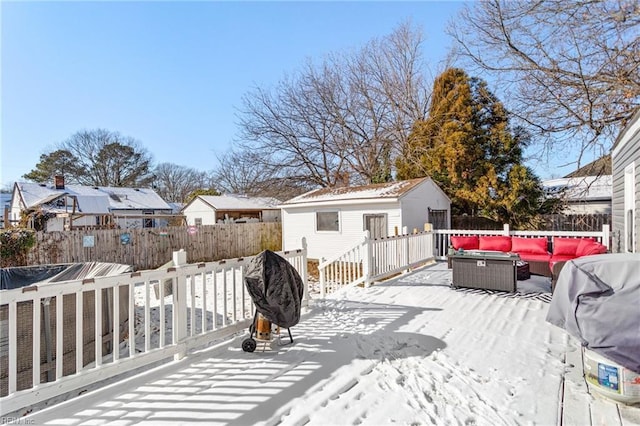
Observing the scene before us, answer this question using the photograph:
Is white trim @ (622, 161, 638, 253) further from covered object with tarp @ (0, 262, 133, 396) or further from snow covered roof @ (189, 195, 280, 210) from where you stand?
snow covered roof @ (189, 195, 280, 210)

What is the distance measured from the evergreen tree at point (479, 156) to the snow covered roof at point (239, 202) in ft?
33.1

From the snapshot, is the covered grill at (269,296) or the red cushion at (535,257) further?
the red cushion at (535,257)

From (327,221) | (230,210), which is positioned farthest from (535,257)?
(230,210)

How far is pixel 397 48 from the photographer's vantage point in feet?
59.9

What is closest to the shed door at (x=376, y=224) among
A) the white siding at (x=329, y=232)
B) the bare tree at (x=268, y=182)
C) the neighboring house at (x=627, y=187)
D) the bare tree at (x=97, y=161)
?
the white siding at (x=329, y=232)

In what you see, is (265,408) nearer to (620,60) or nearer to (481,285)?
(481,285)

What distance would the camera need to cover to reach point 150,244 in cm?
1355

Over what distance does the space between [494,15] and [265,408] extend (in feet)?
38.6

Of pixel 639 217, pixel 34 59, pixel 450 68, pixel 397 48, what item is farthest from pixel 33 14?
pixel 397 48

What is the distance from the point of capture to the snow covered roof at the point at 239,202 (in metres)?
20.0

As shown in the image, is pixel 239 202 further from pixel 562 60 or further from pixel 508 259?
pixel 508 259

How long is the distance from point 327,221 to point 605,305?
11.5 meters

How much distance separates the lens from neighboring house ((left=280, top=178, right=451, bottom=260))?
11.7 meters

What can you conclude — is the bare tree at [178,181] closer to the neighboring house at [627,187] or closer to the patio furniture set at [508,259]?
the patio furniture set at [508,259]
